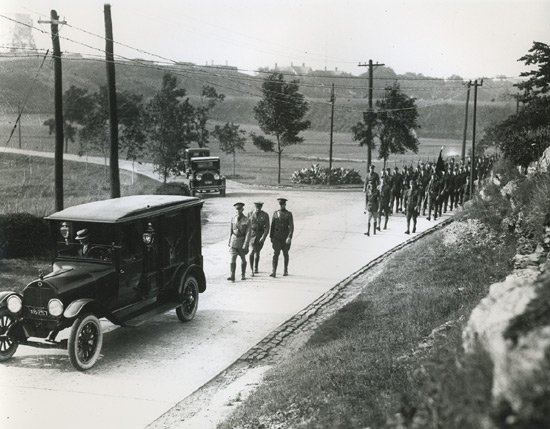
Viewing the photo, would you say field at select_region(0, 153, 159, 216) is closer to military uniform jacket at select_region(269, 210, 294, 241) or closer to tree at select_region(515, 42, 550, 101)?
military uniform jacket at select_region(269, 210, 294, 241)

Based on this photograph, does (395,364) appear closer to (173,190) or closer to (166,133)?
(173,190)

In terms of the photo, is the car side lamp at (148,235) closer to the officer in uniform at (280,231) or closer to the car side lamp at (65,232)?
the car side lamp at (65,232)

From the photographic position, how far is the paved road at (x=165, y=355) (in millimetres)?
6852

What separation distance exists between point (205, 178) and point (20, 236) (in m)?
17.8

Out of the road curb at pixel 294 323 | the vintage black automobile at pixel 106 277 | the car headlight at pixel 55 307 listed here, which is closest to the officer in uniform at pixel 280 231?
the road curb at pixel 294 323

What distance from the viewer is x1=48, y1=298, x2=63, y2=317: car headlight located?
789 centimetres

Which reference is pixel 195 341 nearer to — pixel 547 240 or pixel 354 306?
pixel 354 306

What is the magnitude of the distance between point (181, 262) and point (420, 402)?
21.5ft

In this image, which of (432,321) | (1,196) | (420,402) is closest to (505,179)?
(432,321)

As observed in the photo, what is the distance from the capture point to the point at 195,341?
30.5ft

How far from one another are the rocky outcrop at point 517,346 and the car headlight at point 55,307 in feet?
18.0

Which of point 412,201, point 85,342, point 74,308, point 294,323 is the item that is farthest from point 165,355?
point 412,201

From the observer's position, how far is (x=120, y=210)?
9023 mm

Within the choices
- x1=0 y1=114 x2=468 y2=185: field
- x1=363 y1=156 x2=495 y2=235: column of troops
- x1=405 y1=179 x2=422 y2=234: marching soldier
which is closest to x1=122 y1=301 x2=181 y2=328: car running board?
x1=363 y1=156 x2=495 y2=235: column of troops
